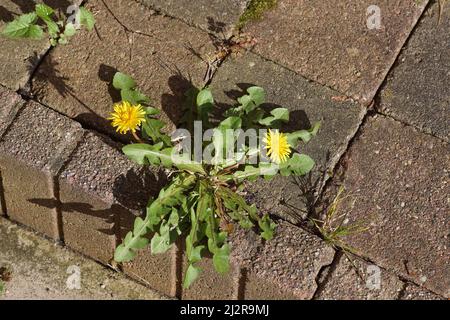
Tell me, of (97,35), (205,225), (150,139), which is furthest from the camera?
(97,35)

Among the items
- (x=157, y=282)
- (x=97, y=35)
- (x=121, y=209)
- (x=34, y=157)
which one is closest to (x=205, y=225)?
(x=121, y=209)

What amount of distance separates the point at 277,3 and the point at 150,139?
93 centimetres

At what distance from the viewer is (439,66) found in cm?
334

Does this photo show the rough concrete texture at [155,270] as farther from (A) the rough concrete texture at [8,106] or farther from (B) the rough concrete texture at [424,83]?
(B) the rough concrete texture at [424,83]

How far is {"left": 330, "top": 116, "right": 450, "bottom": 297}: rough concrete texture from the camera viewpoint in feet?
9.69

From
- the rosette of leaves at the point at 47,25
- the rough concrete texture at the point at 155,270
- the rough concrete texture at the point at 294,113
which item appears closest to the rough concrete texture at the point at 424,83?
the rough concrete texture at the point at 294,113

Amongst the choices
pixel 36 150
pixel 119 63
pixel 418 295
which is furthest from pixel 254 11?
pixel 418 295

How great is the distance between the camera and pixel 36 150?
307 centimetres

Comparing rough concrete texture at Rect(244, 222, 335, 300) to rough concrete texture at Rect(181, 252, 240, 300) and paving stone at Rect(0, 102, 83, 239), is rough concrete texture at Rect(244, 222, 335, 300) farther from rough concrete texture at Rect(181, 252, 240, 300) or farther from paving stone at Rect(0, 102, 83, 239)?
paving stone at Rect(0, 102, 83, 239)

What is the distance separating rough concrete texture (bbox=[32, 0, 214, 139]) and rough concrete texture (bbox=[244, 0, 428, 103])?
13.4 inches

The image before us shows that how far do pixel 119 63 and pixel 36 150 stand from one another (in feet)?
1.76

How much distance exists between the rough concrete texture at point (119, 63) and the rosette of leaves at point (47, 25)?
0.04 m

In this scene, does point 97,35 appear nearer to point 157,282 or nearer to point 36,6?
point 36,6

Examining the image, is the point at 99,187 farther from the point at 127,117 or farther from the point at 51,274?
the point at 51,274
